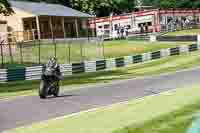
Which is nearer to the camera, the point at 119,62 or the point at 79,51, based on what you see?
the point at 119,62

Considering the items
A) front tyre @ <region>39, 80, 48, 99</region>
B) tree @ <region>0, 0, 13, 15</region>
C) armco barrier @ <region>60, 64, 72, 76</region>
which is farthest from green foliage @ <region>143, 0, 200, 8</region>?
front tyre @ <region>39, 80, 48, 99</region>

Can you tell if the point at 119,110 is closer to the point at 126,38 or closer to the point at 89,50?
the point at 89,50

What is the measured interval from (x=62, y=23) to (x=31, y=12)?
6225 mm

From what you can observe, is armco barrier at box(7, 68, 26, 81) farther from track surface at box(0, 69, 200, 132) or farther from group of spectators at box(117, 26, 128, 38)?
group of spectators at box(117, 26, 128, 38)

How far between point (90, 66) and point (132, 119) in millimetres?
26223

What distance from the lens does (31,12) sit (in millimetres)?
59188

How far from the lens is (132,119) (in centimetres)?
1295

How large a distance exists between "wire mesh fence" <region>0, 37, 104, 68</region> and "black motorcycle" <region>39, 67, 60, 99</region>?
18.7 m

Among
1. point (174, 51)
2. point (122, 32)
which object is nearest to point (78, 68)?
point (174, 51)

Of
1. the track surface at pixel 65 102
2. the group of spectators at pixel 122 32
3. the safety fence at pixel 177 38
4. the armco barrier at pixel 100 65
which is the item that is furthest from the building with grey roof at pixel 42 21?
the track surface at pixel 65 102

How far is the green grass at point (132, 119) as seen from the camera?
1183 cm

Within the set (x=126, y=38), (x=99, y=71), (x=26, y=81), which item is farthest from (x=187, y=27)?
(x=26, y=81)

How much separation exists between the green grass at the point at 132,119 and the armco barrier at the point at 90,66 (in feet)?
57.0

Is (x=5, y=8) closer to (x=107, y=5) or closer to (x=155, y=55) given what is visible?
(x=155, y=55)
